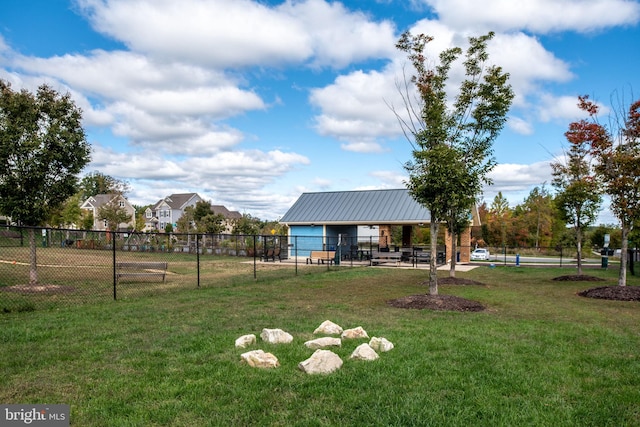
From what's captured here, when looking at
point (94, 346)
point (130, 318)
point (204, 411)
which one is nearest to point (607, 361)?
point (204, 411)

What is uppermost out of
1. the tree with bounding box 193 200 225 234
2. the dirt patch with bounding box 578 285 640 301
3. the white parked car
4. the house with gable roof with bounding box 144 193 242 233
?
the house with gable roof with bounding box 144 193 242 233

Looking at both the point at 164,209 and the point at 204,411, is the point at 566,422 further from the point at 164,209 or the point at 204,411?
the point at 164,209

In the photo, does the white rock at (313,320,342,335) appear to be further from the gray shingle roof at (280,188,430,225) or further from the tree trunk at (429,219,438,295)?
the gray shingle roof at (280,188,430,225)

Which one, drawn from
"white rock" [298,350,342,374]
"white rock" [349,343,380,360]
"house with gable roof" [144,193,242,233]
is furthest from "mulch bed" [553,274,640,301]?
"house with gable roof" [144,193,242,233]

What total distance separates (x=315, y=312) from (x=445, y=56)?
322 inches

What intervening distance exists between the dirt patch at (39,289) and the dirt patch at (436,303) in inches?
342

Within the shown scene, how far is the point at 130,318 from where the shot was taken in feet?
27.0

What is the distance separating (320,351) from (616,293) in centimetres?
1097

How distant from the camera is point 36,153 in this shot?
1204cm

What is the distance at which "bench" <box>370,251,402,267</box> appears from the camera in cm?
2374

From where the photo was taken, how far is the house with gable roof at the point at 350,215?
27.7 meters

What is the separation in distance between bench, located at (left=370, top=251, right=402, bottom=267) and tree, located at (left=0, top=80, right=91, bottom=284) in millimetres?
15856

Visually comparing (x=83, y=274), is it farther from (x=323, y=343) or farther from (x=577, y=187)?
(x=577, y=187)

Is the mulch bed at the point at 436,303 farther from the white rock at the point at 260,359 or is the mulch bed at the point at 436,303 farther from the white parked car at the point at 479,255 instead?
the white parked car at the point at 479,255
